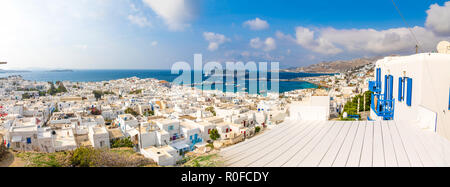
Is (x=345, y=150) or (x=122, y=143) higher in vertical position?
(x=345, y=150)

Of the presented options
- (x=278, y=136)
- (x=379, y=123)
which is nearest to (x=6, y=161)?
(x=278, y=136)

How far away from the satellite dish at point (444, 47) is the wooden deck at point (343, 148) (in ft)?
9.94

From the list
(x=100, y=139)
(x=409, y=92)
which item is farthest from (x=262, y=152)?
(x=100, y=139)

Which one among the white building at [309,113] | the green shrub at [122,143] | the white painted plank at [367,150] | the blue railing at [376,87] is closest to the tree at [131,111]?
the green shrub at [122,143]

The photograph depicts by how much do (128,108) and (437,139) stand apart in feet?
53.7

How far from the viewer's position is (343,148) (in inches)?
76.6

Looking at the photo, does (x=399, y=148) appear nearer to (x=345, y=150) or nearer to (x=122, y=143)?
(x=345, y=150)

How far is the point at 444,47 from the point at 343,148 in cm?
452

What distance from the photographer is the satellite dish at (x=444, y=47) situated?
461 cm

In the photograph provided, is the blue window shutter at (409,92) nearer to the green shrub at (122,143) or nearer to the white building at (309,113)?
the white building at (309,113)

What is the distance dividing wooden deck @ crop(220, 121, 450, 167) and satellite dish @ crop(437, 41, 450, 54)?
3029 mm

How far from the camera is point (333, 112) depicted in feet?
45.1

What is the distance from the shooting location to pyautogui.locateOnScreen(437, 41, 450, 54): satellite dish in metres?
4.61

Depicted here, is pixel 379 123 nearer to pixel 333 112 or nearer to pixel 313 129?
pixel 313 129
